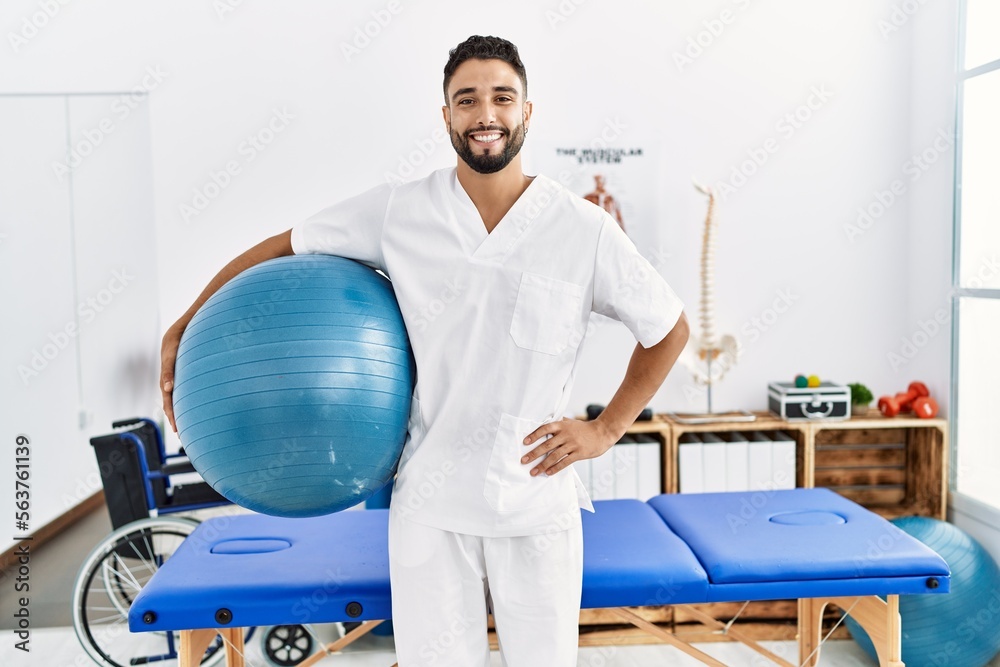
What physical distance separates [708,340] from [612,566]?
5.07ft

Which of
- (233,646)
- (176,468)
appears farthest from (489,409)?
(176,468)

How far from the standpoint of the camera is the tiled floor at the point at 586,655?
3.01m

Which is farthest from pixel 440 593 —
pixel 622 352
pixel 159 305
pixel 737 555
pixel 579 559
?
pixel 159 305

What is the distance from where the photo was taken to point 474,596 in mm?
1830

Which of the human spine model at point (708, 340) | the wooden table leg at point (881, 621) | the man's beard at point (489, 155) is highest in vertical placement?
the man's beard at point (489, 155)

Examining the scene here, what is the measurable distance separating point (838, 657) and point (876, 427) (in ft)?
2.87

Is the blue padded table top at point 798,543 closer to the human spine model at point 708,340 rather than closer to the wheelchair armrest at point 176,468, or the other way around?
the human spine model at point 708,340

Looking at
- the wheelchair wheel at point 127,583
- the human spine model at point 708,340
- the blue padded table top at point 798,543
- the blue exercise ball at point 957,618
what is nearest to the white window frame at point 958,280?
the blue exercise ball at point 957,618

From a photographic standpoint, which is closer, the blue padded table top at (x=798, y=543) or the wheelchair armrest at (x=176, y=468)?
the blue padded table top at (x=798, y=543)

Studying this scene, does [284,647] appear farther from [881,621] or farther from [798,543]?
[881,621]

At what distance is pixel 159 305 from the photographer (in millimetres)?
3406

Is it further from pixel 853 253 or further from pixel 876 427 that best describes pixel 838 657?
pixel 853 253

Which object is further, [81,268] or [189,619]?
Result: [81,268]

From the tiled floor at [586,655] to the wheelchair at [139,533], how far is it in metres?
0.10
